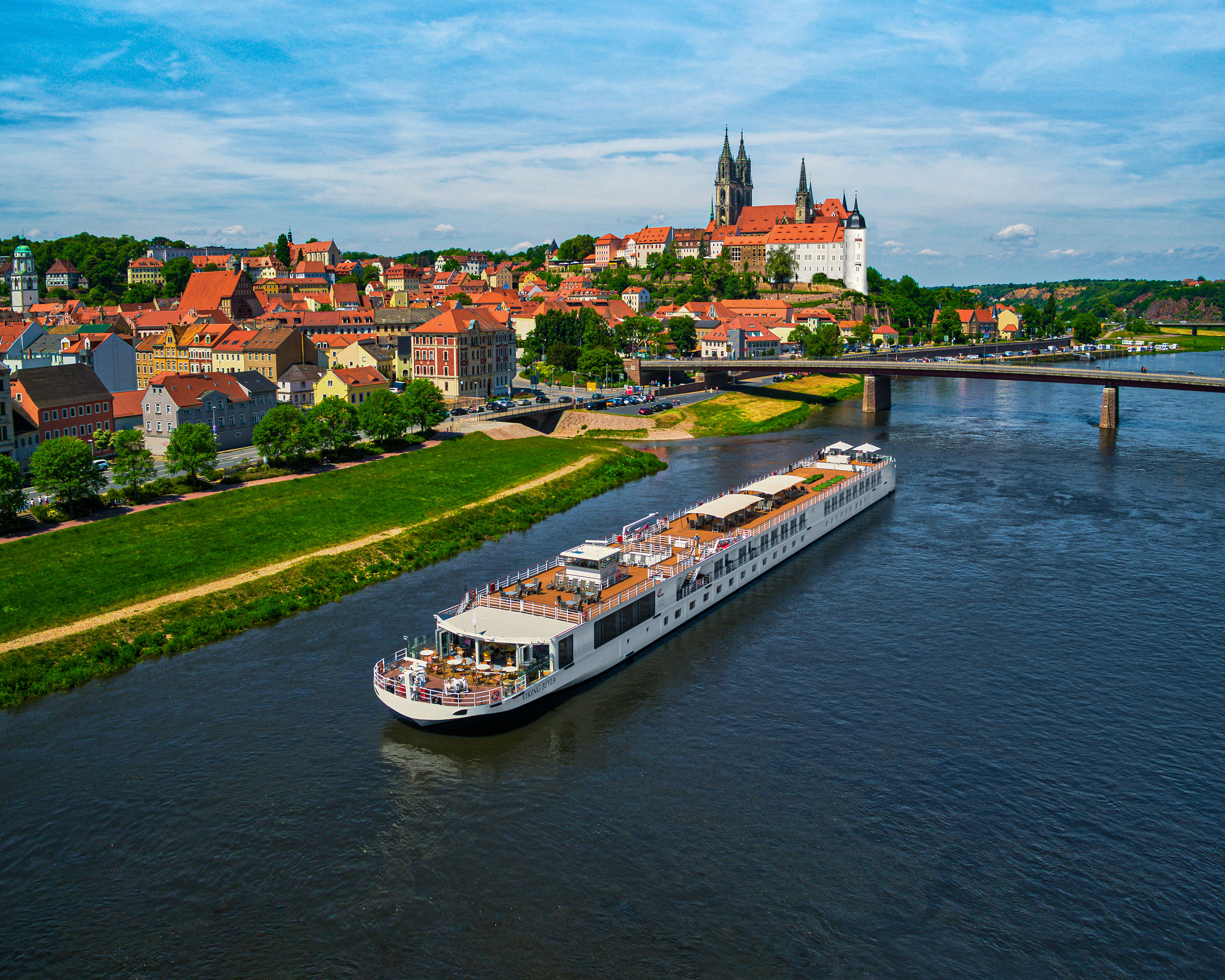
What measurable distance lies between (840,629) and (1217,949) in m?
23.9

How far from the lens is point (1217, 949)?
1047 inches

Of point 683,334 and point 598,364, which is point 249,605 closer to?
point 598,364

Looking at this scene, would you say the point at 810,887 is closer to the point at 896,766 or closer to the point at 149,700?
the point at 896,766

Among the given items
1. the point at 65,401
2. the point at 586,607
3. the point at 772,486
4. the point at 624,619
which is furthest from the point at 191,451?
the point at 624,619

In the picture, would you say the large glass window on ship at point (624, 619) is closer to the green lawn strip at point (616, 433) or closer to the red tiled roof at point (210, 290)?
the green lawn strip at point (616, 433)

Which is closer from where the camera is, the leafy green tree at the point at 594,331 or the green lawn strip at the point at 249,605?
the green lawn strip at the point at 249,605

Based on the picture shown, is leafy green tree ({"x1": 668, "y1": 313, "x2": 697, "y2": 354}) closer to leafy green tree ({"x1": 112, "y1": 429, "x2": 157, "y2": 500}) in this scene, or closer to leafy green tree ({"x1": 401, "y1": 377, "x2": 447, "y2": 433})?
leafy green tree ({"x1": 401, "y1": 377, "x2": 447, "y2": 433})

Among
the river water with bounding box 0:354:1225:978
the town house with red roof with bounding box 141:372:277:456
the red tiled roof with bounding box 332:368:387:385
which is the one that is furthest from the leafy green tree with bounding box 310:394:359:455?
the river water with bounding box 0:354:1225:978

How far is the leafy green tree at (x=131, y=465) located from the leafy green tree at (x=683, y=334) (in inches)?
4468

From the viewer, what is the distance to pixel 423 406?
103m

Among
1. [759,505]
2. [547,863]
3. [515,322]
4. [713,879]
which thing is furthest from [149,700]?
[515,322]

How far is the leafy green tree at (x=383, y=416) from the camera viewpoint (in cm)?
9475

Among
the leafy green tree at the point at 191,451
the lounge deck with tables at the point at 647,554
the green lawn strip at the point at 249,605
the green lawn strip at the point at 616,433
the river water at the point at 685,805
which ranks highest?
the leafy green tree at the point at 191,451

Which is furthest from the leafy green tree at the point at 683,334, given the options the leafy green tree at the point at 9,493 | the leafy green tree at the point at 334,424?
the leafy green tree at the point at 9,493
